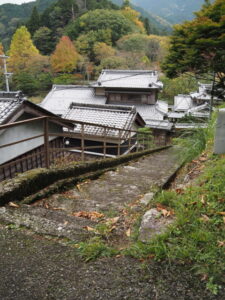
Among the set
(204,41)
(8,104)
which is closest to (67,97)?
(204,41)

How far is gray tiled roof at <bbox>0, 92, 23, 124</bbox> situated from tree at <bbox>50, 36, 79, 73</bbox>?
32212 mm

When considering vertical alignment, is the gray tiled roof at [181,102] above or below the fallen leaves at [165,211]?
below

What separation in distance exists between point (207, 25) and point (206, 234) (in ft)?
28.4

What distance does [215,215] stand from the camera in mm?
2201

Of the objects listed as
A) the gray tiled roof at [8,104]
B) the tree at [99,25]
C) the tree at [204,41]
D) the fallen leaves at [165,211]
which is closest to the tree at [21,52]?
the tree at [99,25]

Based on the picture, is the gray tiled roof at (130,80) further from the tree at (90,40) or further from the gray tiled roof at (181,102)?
the tree at (90,40)

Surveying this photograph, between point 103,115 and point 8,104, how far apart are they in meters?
6.61

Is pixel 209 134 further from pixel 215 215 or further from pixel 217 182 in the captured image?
pixel 215 215

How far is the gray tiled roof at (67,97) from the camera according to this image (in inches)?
957

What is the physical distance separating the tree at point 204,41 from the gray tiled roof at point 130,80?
1200cm

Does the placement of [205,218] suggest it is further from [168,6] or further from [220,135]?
[168,6]

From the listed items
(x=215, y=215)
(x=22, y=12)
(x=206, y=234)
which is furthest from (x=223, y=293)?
(x=22, y=12)

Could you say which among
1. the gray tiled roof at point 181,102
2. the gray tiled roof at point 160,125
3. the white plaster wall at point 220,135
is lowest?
the gray tiled roof at point 160,125

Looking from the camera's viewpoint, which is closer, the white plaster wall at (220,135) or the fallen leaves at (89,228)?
the fallen leaves at (89,228)
